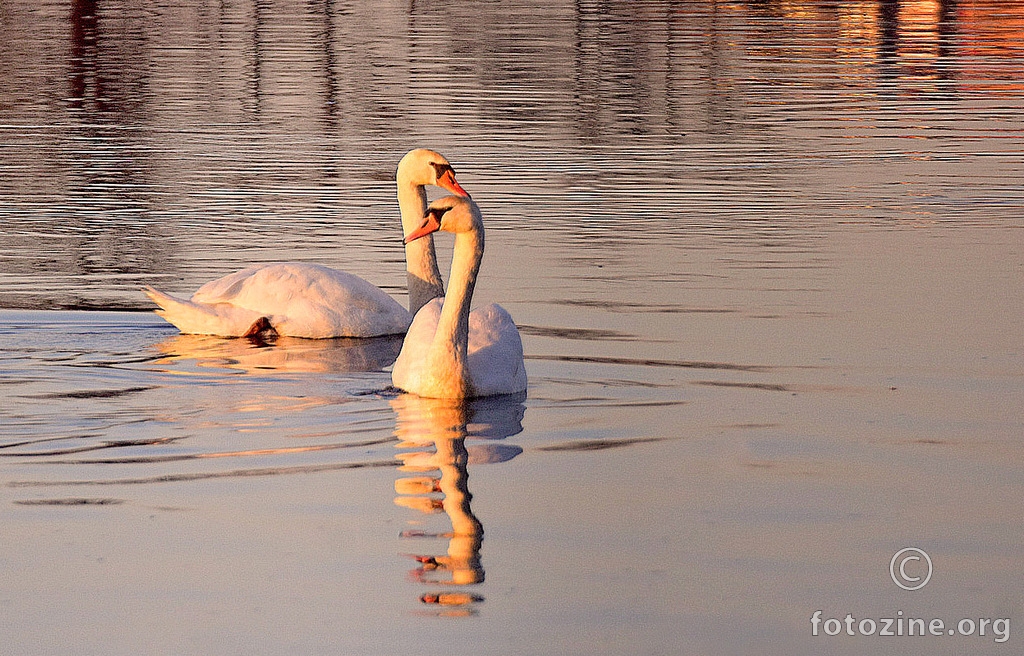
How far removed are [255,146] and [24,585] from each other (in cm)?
1728

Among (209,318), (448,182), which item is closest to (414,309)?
(448,182)

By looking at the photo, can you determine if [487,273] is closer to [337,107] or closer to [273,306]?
[273,306]

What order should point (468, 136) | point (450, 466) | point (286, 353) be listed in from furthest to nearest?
1. point (468, 136)
2. point (286, 353)
3. point (450, 466)

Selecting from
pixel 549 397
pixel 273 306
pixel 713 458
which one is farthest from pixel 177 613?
pixel 273 306

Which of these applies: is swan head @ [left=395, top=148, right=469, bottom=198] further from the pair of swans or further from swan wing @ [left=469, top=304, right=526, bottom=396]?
swan wing @ [left=469, top=304, right=526, bottom=396]

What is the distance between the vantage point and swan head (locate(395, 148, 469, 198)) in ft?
43.3

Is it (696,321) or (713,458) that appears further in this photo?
(696,321)

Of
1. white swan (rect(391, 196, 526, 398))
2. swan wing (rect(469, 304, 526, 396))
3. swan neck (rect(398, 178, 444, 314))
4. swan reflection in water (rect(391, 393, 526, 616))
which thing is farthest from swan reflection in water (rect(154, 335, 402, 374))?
swan reflection in water (rect(391, 393, 526, 616))

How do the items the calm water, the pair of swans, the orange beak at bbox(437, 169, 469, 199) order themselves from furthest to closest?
the orange beak at bbox(437, 169, 469, 199), the pair of swans, the calm water

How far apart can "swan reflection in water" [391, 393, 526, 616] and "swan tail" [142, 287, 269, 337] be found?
222 cm

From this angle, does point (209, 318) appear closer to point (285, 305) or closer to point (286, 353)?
point (285, 305)

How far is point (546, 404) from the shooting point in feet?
34.2

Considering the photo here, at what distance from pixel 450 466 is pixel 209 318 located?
13.3 ft

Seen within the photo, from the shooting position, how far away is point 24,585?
7004 mm
